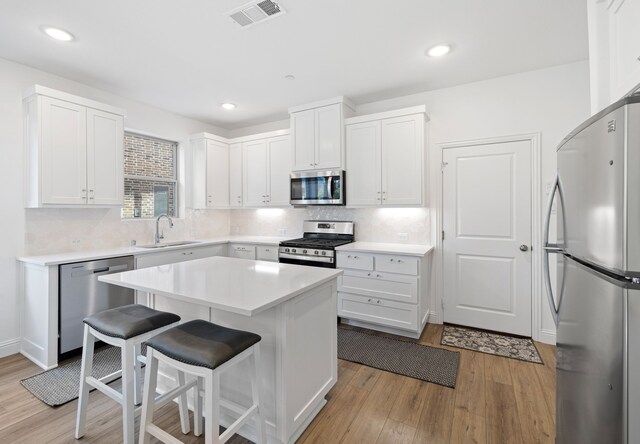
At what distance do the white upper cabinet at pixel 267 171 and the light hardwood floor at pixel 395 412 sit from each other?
2.68 metres

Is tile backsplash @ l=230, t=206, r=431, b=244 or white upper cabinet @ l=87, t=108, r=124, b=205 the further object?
tile backsplash @ l=230, t=206, r=431, b=244

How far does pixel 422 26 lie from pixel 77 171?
345cm

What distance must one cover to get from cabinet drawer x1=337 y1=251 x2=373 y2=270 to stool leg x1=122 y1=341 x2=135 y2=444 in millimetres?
2283

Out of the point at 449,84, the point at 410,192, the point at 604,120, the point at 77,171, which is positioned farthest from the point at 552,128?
the point at 77,171

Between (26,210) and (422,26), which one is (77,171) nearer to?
(26,210)

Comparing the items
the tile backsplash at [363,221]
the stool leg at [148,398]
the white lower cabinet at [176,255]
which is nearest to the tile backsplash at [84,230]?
the white lower cabinet at [176,255]

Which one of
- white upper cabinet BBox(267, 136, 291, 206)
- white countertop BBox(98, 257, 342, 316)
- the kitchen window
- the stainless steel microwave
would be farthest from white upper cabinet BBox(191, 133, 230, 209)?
white countertop BBox(98, 257, 342, 316)

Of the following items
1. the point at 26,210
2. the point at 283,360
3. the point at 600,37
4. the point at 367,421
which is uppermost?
the point at 600,37

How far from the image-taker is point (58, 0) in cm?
204

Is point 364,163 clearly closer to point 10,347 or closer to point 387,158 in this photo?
point 387,158

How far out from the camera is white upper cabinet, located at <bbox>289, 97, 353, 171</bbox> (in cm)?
372

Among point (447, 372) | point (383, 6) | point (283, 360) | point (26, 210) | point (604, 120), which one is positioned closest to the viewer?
point (604, 120)

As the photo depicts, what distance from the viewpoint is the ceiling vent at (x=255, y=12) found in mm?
2104

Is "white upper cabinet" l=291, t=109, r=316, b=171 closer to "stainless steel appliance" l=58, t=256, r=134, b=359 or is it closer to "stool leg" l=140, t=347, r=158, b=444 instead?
"stainless steel appliance" l=58, t=256, r=134, b=359
